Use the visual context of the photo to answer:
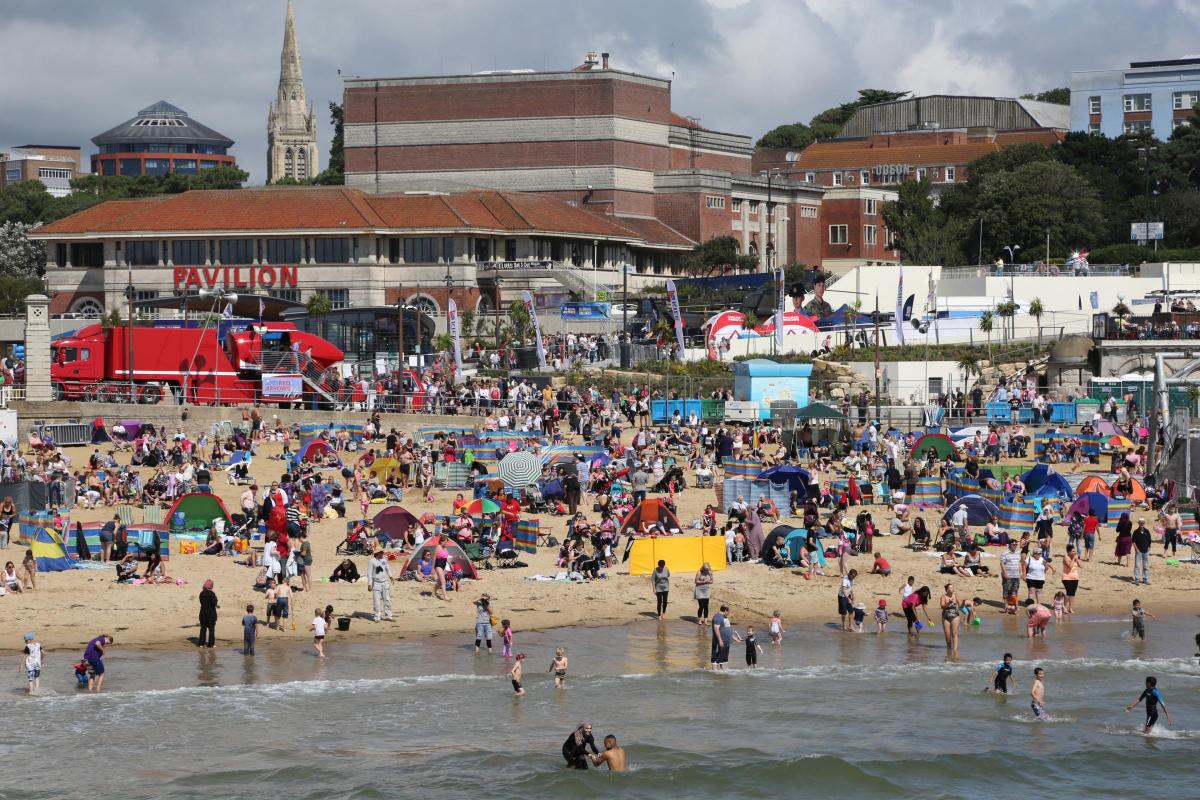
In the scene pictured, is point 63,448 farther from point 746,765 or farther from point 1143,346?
point 1143,346

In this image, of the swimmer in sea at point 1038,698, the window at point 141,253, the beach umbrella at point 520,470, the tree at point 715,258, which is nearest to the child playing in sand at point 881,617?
the swimmer in sea at point 1038,698

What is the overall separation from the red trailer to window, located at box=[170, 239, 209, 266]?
2784 centimetres

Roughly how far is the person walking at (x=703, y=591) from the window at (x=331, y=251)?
2010 inches

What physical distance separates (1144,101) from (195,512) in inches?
3322

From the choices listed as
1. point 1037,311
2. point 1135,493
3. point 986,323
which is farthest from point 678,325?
point 1135,493

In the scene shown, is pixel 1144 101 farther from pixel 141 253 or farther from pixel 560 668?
pixel 560 668

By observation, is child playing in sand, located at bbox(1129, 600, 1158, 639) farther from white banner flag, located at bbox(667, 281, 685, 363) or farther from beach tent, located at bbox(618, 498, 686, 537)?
white banner flag, located at bbox(667, 281, 685, 363)

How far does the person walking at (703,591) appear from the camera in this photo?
2742cm

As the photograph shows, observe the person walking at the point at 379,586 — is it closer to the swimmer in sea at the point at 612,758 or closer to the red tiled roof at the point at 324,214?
the swimmer in sea at the point at 612,758

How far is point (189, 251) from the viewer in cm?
7825

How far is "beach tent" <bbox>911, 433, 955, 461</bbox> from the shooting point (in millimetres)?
42125

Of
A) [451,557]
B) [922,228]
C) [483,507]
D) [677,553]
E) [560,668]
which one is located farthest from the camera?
[922,228]

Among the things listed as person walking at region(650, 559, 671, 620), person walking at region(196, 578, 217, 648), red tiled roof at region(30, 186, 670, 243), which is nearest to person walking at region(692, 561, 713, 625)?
person walking at region(650, 559, 671, 620)

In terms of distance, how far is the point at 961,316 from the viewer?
65.4m
